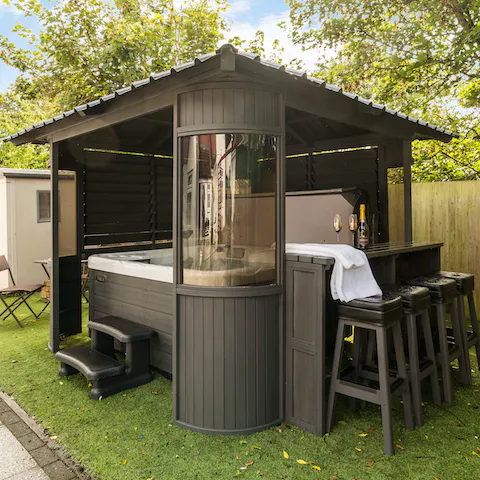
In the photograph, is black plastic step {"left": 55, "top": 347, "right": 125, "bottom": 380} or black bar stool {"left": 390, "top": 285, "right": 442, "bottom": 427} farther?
black plastic step {"left": 55, "top": 347, "right": 125, "bottom": 380}

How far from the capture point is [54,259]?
425cm

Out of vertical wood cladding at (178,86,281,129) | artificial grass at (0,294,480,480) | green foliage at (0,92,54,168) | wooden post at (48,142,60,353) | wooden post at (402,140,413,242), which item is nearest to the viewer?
artificial grass at (0,294,480,480)

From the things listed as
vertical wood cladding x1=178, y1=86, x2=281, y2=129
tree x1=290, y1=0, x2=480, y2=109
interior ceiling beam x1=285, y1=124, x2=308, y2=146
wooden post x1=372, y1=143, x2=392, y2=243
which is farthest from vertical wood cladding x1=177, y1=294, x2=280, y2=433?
tree x1=290, y1=0, x2=480, y2=109

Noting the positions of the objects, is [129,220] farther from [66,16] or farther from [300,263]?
[66,16]

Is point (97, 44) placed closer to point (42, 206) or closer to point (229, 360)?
point (42, 206)

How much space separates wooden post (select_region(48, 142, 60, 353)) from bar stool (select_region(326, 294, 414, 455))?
2.84m

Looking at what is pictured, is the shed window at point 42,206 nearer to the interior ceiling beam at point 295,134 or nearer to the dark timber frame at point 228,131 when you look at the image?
the dark timber frame at point 228,131

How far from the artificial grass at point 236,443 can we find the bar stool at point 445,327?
6.1 inches

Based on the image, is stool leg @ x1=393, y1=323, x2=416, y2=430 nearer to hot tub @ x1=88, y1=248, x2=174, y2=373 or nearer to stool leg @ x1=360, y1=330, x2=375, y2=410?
stool leg @ x1=360, y1=330, x2=375, y2=410

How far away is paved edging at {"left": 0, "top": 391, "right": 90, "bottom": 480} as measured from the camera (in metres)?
2.24

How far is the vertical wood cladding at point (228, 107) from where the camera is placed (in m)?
2.52

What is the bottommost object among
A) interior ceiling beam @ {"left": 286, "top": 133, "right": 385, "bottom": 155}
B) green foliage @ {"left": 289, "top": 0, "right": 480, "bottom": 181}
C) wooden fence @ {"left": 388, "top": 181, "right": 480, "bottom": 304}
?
wooden fence @ {"left": 388, "top": 181, "right": 480, "bottom": 304}

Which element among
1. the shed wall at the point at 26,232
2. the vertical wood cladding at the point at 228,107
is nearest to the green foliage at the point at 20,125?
the shed wall at the point at 26,232

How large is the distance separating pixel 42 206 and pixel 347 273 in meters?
6.28
